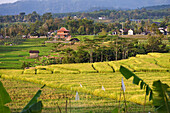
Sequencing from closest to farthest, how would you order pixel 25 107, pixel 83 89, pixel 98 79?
1. pixel 25 107
2. pixel 83 89
3. pixel 98 79

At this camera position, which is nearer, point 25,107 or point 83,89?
point 25,107

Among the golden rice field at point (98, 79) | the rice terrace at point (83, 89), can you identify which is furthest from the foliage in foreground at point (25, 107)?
the golden rice field at point (98, 79)

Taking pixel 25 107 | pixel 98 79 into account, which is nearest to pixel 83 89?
pixel 98 79

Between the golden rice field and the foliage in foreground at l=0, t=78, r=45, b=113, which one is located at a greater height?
the foliage in foreground at l=0, t=78, r=45, b=113

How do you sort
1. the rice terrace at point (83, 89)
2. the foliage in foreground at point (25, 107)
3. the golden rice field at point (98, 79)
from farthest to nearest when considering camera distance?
the golden rice field at point (98, 79)
the rice terrace at point (83, 89)
the foliage in foreground at point (25, 107)

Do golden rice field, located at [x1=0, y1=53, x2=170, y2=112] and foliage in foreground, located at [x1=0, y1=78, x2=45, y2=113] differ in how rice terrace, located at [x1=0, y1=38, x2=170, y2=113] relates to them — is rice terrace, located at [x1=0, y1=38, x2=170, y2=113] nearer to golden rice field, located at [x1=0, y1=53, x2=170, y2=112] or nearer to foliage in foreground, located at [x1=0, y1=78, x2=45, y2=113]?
golden rice field, located at [x1=0, y1=53, x2=170, y2=112]

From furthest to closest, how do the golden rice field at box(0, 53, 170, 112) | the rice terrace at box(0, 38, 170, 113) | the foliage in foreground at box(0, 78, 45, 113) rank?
the golden rice field at box(0, 53, 170, 112) → the rice terrace at box(0, 38, 170, 113) → the foliage in foreground at box(0, 78, 45, 113)

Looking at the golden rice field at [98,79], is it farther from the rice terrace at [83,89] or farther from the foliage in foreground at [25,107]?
Result: the foliage in foreground at [25,107]

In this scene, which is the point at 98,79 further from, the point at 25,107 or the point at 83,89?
the point at 25,107

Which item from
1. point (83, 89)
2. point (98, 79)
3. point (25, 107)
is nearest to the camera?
point (25, 107)

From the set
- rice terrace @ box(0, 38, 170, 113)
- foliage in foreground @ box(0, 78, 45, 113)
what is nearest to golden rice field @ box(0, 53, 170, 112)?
rice terrace @ box(0, 38, 170, 113)

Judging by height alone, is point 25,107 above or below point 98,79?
above

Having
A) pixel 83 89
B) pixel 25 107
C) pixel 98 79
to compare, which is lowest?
pixel 98 79

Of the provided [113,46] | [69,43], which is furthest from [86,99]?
[69,43]
